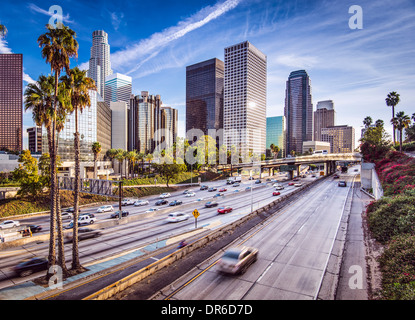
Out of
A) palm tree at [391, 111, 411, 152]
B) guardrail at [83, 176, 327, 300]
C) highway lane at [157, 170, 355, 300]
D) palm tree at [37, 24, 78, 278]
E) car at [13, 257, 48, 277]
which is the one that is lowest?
car at [13, 257, 48, 277]

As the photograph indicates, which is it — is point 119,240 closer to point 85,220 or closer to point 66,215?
point 85,220

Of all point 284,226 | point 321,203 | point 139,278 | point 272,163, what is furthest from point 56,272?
point 272,163

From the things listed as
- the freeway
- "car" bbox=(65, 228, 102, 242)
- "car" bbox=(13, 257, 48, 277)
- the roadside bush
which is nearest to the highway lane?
the roadside bush

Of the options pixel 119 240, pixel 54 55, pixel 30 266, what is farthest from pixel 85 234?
pixel 54 55

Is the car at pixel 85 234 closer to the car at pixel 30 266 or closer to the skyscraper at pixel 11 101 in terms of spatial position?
the car at pixel 30 266

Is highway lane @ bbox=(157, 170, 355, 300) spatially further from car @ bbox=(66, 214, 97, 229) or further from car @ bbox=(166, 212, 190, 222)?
car @ bbox=(66, 214, 97, 229)

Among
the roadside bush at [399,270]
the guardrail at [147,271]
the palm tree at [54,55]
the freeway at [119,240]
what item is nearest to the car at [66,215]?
the freeway at [119,240]
